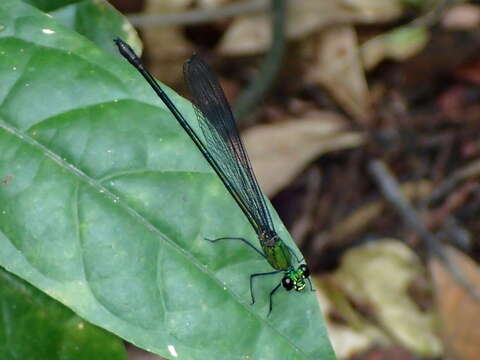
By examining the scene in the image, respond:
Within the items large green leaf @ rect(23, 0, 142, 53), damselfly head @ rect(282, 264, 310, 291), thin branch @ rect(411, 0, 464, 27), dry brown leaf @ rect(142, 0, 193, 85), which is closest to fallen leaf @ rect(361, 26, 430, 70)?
thin branch @ rect(411, 0, 464, 27)

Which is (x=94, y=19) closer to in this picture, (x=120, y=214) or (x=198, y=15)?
(x=120, y=214)

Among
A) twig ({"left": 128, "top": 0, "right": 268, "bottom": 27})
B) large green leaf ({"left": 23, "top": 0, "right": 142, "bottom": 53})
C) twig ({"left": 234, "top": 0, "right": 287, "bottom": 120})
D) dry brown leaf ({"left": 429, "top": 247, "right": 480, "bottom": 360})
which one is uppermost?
twig ({"left": 128, "top": 0, "right": 268, "bottom": 27})

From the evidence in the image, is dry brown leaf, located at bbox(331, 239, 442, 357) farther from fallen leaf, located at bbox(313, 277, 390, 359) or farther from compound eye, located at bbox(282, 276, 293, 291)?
compound eye, located at bbox(282, 276, 293, 291)

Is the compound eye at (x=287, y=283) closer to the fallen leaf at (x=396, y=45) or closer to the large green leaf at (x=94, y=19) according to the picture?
the large green leaf at (x=94, y=19)

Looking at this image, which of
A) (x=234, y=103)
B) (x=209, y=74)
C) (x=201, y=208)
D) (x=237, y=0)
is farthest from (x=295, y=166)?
(x=201, y=208)

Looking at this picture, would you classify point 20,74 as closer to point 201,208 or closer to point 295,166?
point 201,208

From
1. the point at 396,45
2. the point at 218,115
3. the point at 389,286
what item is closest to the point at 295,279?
the point at 218,115
